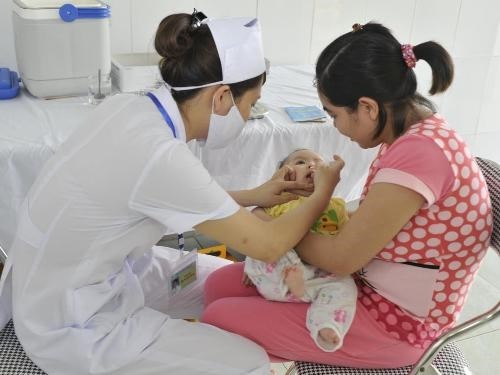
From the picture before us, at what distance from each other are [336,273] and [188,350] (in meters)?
0.34

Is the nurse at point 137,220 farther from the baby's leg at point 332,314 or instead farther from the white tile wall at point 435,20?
the white tile wall at point 435,20

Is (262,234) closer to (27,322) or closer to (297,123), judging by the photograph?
(27,322)

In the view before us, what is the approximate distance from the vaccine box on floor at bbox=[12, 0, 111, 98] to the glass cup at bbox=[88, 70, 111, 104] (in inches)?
0.5

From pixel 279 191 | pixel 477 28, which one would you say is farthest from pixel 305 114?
pixel 477 28

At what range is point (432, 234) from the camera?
43.9 inches

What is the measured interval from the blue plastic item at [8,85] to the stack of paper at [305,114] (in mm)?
980

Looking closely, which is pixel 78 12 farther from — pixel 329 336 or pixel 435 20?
pixel 435 20

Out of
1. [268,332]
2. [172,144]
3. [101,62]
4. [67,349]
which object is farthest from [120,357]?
[101,62]

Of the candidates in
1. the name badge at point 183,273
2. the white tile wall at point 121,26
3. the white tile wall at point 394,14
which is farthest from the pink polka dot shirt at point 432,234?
the white tile wall at point 394,14

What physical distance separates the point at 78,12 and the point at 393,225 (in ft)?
4.47

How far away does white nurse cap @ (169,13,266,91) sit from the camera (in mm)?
1142

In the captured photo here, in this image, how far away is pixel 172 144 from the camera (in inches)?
41.3

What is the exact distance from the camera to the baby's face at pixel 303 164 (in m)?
1.45

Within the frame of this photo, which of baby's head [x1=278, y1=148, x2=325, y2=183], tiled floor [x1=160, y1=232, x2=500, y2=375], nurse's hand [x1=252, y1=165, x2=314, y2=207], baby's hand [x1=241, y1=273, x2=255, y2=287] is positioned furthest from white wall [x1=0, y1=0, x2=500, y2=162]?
baby's hand [x1=241, y1=273, x2=255, y2=287]
